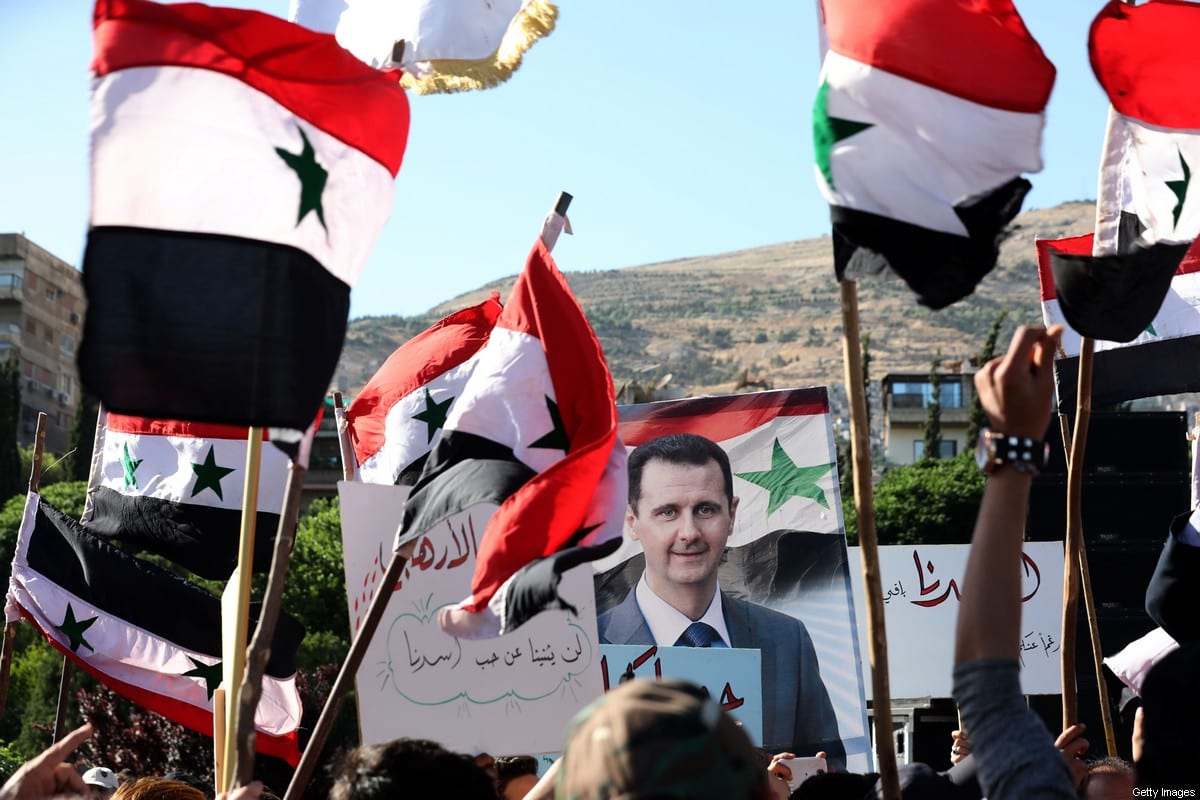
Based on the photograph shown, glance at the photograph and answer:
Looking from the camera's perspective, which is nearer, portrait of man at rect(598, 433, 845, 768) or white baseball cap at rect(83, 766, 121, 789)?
white baseball cap at rect(83, 766, 121, 789)

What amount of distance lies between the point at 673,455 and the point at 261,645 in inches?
254

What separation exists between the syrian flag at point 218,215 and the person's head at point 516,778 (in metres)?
2.27

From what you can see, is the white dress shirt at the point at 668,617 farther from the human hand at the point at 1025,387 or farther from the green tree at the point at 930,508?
the green tree at the point at 930,508

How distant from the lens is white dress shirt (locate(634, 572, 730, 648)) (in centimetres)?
1050

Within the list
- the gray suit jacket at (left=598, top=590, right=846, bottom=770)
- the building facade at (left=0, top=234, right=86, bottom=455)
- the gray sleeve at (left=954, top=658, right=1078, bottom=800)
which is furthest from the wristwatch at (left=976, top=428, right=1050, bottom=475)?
the building facade at (left=0, top=234, right=86, bottom=455)

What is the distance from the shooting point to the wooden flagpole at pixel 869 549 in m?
3.81

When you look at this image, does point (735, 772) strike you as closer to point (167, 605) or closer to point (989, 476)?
point (989, 476)

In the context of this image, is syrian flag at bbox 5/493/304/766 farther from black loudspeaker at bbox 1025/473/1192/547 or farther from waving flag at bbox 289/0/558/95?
black loudspeaker at bbox 1025/473/1192/547

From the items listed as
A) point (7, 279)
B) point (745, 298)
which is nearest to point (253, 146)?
point (7, 279)

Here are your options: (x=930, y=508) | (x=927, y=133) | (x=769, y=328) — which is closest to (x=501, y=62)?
(x=927, y=133)

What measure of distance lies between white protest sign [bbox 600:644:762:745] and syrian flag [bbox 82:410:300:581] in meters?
2.62

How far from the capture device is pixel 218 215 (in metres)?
4.65

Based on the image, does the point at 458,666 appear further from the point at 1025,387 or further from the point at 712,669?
the point at 1025,387

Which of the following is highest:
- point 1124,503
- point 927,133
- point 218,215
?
point 1124,503
